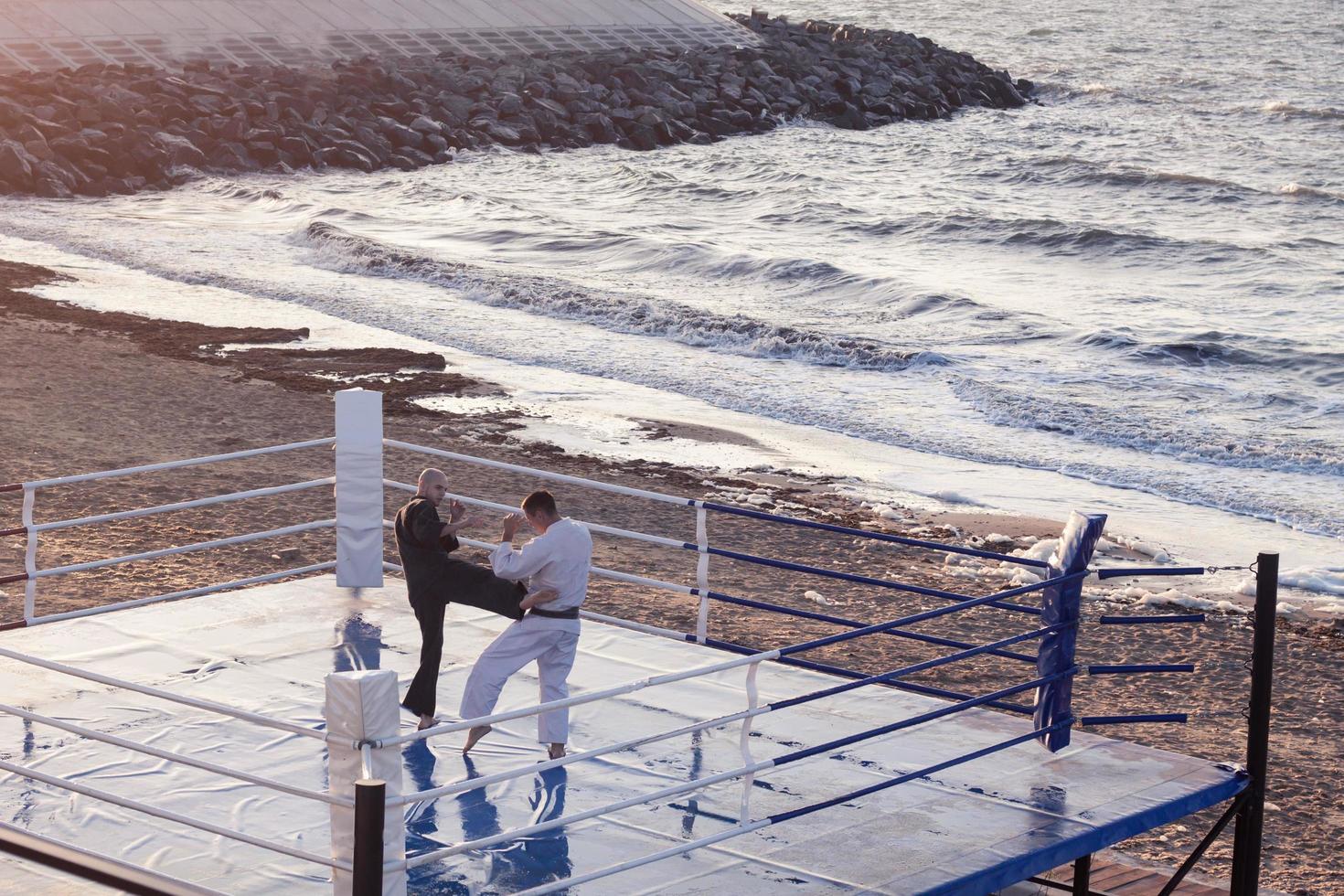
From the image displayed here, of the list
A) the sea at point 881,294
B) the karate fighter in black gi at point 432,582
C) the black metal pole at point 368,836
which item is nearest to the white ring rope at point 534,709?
the black metal pole at point 368,836

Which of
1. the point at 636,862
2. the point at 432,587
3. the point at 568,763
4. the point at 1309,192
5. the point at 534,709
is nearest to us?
the point at 534,709

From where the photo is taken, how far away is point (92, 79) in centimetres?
4512

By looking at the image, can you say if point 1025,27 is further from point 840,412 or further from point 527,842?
point 527,842

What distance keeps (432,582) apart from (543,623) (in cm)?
78

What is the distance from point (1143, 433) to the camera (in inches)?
837

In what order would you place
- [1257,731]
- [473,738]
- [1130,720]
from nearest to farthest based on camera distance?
[1130,720] < [1257,731] < [473,738]

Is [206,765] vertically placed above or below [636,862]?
above

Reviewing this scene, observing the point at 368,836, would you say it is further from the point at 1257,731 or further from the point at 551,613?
the point at 1257,731

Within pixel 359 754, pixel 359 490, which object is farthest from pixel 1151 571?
pixel 359 490

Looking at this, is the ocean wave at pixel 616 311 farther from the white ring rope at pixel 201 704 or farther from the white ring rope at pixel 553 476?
the white ring rope at pixel 201 704

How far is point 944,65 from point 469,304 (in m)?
43.1

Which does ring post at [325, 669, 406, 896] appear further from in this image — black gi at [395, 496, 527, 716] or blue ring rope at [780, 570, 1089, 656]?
black gi at [395, 496, 527, 716]

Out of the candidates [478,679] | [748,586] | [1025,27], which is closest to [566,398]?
[748,586]

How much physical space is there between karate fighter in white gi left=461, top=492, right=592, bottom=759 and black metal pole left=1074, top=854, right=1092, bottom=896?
95.8 inches
